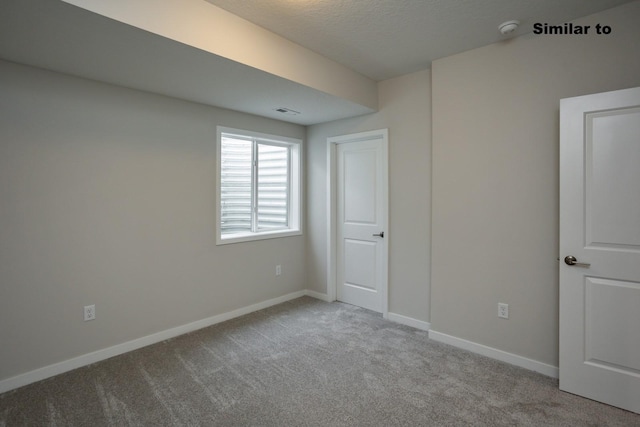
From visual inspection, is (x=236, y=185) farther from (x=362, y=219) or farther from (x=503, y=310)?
(x=503, y=310)

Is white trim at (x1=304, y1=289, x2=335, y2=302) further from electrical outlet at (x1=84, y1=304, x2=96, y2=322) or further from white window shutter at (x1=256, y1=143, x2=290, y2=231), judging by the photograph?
electrical outlet at (x1=84, y1=304, x2=96, y2=322)

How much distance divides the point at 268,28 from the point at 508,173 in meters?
2.24

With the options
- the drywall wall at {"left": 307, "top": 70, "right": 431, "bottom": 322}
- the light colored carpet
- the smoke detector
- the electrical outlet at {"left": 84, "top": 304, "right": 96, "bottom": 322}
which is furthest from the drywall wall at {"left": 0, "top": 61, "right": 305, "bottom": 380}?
the smoke detector

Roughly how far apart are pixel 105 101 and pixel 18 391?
7.38ft

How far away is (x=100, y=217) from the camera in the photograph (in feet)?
8.76

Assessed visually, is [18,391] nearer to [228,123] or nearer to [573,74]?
[228,123]

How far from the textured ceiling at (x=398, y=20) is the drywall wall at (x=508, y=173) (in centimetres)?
21

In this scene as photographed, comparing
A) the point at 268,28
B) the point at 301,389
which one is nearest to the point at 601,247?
the point at 301,389

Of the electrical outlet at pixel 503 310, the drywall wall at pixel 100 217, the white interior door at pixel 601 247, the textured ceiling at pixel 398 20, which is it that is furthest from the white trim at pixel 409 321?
the textured ceiling at pixel 398 20

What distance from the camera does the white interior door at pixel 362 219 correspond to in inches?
146

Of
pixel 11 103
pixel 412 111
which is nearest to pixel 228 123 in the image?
pixel 11 103

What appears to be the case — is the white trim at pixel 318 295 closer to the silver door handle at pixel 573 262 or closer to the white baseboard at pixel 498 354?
the white baseboard at pixel 498 354

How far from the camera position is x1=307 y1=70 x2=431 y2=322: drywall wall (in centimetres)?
327

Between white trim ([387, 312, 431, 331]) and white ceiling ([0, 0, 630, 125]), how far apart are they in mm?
2418
